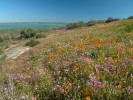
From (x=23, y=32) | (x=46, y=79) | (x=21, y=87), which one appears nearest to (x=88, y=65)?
(x=46, y=79)

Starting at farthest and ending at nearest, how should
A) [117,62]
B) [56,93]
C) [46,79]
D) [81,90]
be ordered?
[117,62] → [46,79] → [56,93] → [81,90]

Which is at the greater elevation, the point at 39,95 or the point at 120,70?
the point at 120,70

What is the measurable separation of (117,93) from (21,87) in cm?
353

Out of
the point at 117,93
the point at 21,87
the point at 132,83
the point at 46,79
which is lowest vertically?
the point at 21,87

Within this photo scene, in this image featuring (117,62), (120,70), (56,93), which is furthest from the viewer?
(117,62)

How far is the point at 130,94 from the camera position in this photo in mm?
2400

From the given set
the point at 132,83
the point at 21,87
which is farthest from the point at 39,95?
the point at 132,83

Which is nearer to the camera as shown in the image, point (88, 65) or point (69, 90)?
point (69, 90)

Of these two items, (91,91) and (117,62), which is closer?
(91,91)

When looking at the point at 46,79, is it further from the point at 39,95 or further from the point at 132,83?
the point at 132,83

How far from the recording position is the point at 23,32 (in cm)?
2570

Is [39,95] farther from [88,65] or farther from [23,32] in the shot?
[23,32]

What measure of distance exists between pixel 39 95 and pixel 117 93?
2.55m

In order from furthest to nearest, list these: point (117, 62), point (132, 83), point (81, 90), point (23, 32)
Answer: point (23, 32)
point (117, 62)
point (81, 90)
point (132, 83)
